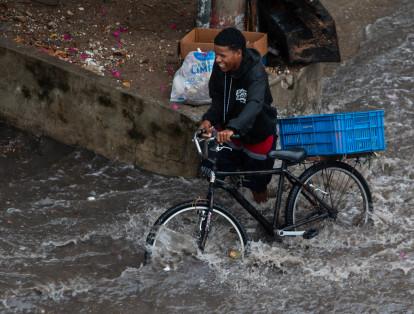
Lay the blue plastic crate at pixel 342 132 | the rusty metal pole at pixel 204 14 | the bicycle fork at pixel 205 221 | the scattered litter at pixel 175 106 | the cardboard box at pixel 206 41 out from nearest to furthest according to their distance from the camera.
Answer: the bicycle fork at pixel 205 221 → the blue plastic crate at pixel 342 132 → the scattered litter at pixel 175 106 → the cardboard box at pixel 206 41 → the rusty metal pole at pixel 204 14

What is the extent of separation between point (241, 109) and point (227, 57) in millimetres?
468

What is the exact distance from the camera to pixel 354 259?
611cm

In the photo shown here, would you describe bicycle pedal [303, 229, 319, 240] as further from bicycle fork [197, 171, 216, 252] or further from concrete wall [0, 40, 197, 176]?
concrete wall [0, 40, 197, 176]

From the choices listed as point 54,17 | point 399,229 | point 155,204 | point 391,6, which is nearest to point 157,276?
point 155,204

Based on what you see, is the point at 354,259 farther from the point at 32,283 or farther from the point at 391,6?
the point at 391,6

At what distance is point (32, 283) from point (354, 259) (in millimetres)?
2532

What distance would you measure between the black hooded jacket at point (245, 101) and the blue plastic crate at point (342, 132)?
0.89 feet

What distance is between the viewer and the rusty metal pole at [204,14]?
8.44 meters

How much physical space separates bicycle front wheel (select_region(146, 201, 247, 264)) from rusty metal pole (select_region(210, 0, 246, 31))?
297 cm

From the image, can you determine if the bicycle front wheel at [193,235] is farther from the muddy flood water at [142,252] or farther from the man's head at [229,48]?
the man's head at [229,48]

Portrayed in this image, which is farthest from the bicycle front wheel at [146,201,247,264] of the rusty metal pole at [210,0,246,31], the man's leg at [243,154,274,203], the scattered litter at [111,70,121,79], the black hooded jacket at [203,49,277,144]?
the rusty metal pole at [210,0,246,31]

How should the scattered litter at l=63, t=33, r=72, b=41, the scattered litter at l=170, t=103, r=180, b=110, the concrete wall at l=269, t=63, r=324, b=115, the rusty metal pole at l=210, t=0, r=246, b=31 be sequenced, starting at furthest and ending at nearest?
the scattered litter at l=63, t=33, r=72, b=41 → the rusty metal pole at l=210, t=0, r=246, b=31 → the concrete wall at l=269, t=63, r=324, b=115 → the scattered litter at l=170, t=103, r=180, b=110

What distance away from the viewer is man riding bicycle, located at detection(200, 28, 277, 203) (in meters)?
5.44

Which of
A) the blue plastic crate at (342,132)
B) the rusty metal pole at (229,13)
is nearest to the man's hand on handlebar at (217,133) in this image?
the blue plastic crate at (342,132)
